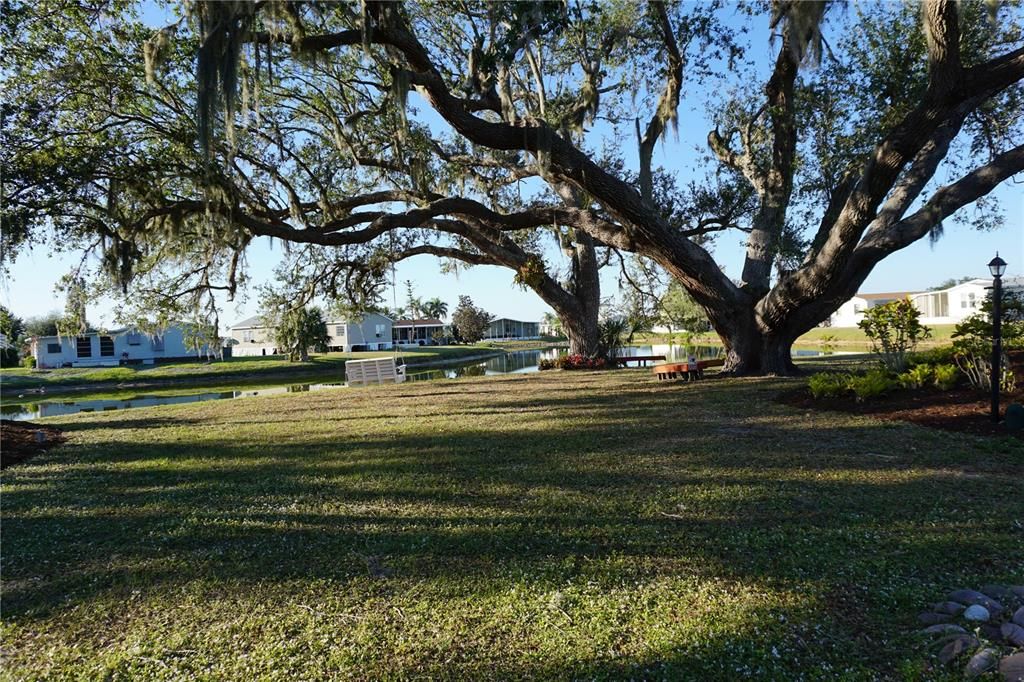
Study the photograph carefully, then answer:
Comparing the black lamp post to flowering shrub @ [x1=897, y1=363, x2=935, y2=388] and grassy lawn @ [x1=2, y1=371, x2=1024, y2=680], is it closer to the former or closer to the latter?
grassy lawn @ [x1=2, y1=371, x2=1024, y2=680]

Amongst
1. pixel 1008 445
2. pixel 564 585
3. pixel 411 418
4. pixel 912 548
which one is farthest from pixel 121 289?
pixel 1008 445

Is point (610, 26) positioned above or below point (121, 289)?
above

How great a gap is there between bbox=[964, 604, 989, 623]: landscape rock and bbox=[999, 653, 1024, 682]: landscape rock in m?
0.25

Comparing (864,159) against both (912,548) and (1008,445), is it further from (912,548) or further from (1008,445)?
(912,548)

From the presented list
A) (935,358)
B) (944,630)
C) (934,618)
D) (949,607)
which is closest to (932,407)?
(935,358)

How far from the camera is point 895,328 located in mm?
8758

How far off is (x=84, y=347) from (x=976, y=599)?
4664 cm

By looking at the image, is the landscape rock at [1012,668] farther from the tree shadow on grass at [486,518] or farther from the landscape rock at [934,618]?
the tree shadow on grass at [486,518]

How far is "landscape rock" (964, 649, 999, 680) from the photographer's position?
1.97 m

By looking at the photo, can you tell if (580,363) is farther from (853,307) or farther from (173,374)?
(853,307)

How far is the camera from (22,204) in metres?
8.49

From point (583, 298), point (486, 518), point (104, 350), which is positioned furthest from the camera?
point (104, 350)

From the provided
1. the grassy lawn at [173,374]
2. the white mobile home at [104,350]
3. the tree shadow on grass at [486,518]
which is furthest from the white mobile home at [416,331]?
the tree shadow on grass at [486,518]

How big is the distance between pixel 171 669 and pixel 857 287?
11.8 m
